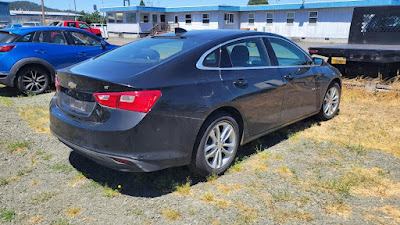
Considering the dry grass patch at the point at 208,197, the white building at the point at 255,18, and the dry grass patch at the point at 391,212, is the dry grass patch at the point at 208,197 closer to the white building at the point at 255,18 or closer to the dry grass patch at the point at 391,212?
the dry grass patch at the point at 391,212

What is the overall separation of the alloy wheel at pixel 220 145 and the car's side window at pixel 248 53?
2.55 ft

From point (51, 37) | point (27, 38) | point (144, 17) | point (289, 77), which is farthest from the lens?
point (144, 17)

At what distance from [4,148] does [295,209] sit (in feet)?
12.7

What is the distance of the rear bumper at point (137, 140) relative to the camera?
9.46 ft

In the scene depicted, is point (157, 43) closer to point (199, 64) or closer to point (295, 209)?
point (199, 64)

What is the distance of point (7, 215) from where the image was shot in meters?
2.91

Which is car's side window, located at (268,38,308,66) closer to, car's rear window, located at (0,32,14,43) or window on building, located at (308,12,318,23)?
car's rear window, located at (0,32,14,43)

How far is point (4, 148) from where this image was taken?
174 inches

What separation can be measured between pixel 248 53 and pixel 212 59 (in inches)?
28.5

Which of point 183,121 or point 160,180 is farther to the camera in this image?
point 160,180

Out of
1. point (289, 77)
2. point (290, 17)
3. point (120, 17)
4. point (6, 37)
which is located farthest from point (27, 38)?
point (120, 17)

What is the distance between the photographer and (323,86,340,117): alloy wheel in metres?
5.70

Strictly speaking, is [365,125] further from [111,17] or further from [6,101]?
[111,17]

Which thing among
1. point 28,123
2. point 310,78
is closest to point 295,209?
point 310,78
